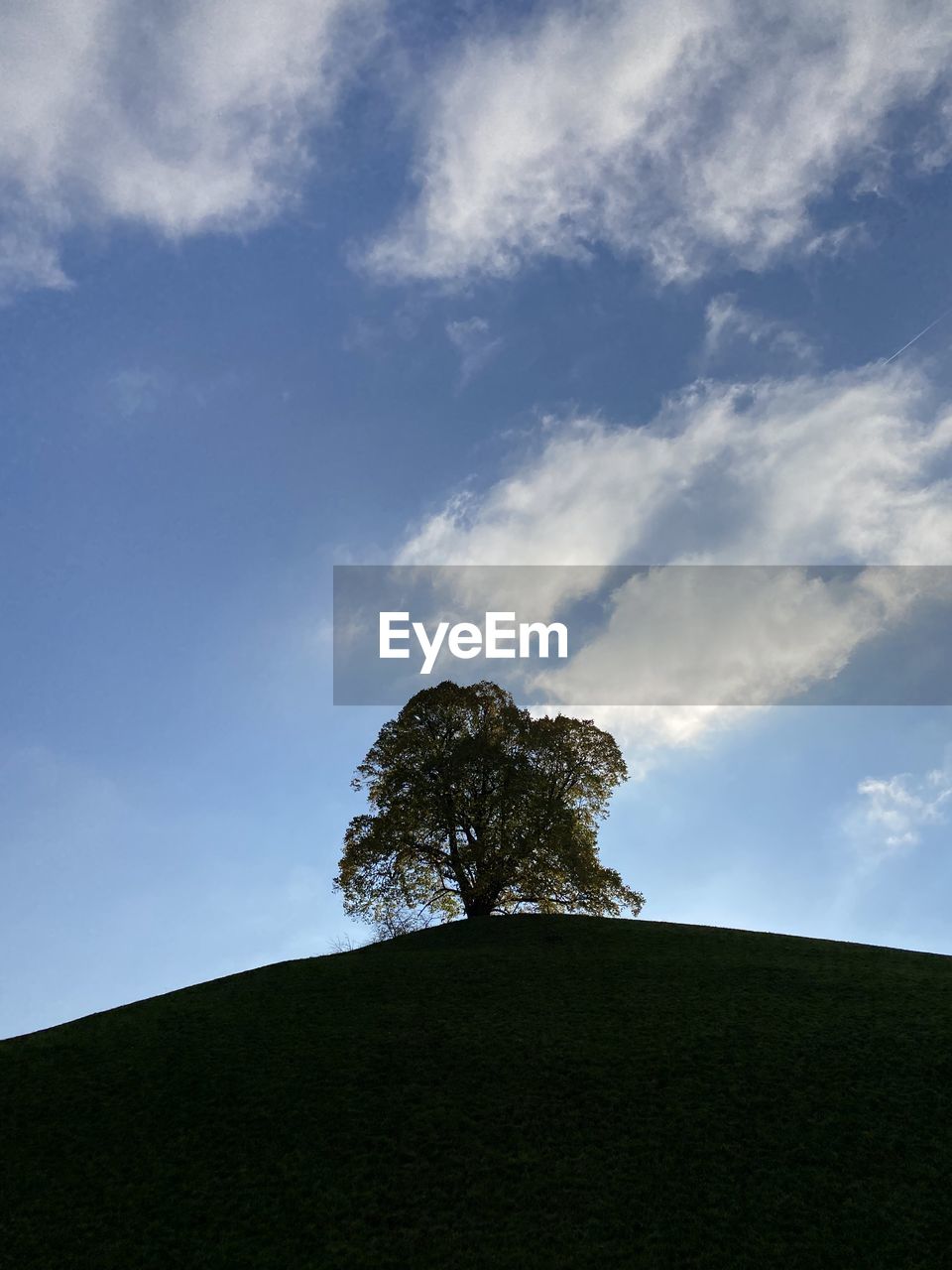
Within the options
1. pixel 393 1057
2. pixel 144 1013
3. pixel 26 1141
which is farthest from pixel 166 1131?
pixel 144 1013

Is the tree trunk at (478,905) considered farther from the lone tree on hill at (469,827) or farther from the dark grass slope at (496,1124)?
the dark grass slope at (496,1124)

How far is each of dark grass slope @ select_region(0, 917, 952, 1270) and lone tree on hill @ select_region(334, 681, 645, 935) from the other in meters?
13.5

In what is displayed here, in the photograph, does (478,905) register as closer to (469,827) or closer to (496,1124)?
(469,827)

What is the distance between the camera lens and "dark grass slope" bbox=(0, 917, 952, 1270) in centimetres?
1911

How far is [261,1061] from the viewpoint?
28.7 metres

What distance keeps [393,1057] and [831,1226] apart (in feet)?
48.9

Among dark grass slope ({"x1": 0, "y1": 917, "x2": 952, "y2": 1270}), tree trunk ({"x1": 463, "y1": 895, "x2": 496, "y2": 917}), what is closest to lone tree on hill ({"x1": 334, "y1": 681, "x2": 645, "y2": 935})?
tree trunk ({"x1": 463, "y1": 895, "x2": 496, "y2": 917})

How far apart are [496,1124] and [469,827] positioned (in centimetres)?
2816

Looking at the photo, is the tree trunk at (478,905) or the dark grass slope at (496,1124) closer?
the dark grass slope at (496,1124)

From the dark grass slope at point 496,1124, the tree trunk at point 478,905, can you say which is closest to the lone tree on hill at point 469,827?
the tree trunk at point 478,905

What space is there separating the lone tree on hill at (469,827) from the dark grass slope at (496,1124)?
13511mm

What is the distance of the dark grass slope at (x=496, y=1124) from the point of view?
19.1 m

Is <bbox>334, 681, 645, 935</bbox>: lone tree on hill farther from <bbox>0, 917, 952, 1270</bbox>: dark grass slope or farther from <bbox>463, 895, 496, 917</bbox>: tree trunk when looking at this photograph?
<bbox>0, 917, 952, 1270</bbox>: dark grass slope

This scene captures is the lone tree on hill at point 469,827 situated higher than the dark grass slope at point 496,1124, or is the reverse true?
the lone tree on hill at point 469,827
